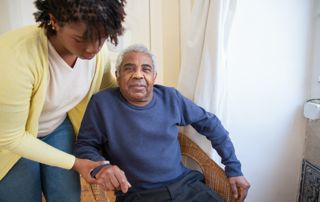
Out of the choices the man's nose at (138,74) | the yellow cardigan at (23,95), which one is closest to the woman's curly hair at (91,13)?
the yellow cardigan at (23,95)

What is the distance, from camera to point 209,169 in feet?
4.33

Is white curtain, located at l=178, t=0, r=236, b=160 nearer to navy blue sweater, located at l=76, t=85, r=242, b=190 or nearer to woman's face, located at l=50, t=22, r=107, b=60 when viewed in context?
navy blue sweater, located at l=76, t=85, r=242, b=190

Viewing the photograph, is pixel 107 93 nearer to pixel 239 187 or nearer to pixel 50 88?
→ pixel 50 88

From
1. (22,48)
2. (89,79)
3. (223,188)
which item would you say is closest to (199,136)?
(223,188)

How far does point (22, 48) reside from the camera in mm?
799

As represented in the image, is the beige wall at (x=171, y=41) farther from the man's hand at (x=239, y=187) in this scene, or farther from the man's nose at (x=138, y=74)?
the man's hand at (x=239, y=187)

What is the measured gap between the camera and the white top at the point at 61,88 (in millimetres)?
931

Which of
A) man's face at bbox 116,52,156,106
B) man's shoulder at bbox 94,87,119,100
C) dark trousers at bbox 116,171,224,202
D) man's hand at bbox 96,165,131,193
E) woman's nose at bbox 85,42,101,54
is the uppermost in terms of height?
woman's nose at bbox 85,42,101,54

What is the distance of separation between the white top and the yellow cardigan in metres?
0.07

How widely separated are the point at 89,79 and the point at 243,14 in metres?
0.84

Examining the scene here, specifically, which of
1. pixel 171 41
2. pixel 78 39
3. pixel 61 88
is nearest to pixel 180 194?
pixel 61 88

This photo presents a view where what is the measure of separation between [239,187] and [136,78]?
0.68 metres

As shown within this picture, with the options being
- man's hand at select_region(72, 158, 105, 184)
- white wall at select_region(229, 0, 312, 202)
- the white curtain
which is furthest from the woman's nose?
white wall at select_region(229, 0, 312, 202)

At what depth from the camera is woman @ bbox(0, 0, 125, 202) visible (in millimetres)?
729
